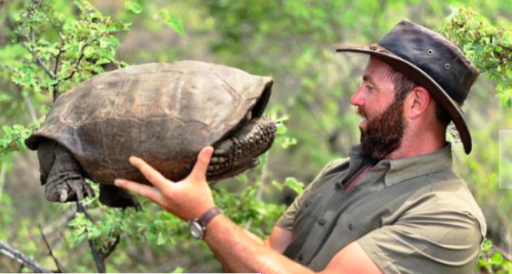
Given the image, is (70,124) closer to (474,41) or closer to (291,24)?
(474,41)

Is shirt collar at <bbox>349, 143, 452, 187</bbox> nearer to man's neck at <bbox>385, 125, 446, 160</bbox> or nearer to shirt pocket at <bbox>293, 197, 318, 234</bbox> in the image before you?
man's neck at <bbox>385, 125, 446, 160</bbox>

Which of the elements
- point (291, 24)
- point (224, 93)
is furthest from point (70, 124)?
point (291, 24)

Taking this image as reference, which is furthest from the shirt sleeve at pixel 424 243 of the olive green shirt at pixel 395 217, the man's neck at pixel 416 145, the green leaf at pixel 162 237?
the green leaf at pixel 162 237

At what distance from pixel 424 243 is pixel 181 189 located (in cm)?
109

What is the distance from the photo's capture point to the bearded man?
3.46m

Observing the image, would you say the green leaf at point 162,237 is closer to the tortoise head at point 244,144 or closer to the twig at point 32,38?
the twig at point 32,38

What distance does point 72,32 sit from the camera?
4.45 metres

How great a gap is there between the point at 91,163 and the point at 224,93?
63 centimetres

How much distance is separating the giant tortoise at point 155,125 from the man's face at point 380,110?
622mm

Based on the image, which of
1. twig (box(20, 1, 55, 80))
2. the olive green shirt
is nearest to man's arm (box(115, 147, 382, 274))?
the olive green shirt

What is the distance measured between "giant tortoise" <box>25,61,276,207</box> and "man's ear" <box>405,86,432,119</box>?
30.6 inches

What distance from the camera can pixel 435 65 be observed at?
3807mm

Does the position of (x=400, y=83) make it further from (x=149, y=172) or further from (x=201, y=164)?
(x=149, y=172)

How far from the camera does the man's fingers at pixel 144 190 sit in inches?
129
